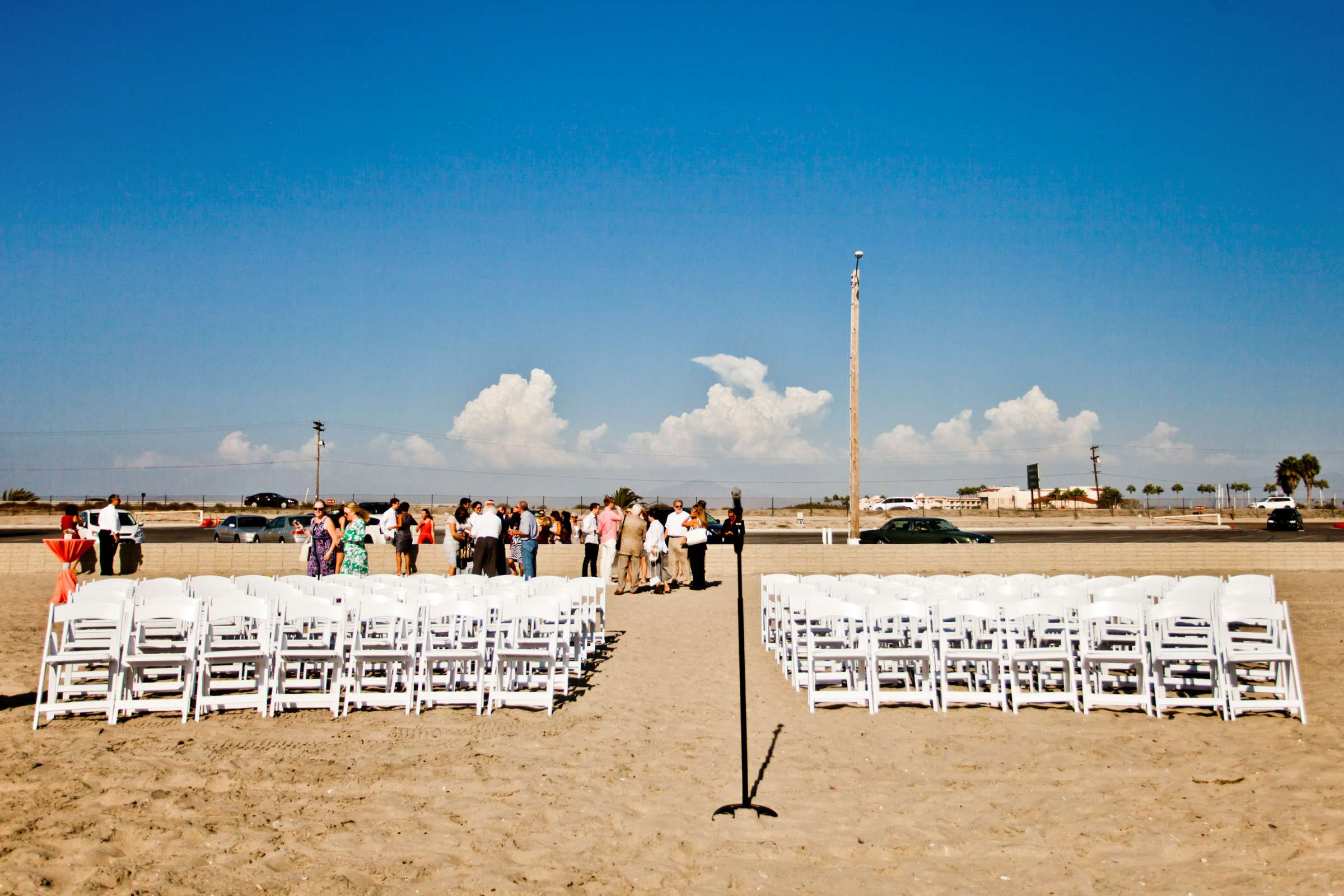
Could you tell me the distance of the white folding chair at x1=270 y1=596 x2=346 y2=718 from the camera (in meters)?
7.67

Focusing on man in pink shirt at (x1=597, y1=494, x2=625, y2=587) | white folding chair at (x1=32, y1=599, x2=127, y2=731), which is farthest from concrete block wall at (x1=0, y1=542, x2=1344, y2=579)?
white folding chair at (x1=32, y1=599, x2=127, y2=731)

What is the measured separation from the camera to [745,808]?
5426 mm

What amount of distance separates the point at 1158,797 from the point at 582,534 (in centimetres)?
1423

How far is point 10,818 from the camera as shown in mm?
5070

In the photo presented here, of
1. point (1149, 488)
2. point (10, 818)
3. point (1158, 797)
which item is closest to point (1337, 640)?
point (1158, 797)

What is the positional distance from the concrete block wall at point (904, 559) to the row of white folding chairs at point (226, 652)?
1220 cm

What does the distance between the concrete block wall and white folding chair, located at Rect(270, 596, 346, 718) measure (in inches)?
487

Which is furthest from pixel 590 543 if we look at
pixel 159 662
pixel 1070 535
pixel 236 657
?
pixel 1070 535

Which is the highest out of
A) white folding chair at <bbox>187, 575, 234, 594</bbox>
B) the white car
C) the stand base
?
the white car

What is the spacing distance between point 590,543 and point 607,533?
103 cm

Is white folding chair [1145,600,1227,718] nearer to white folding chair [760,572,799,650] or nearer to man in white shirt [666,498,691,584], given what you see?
white folding chair [760,572,799,650]

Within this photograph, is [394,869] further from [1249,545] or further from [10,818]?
[1249,545]

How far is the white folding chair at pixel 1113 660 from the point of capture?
7754mm

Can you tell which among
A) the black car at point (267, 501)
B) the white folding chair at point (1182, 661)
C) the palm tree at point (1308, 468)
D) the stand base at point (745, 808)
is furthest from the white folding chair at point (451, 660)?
the palm tree at point (1308, 468)
